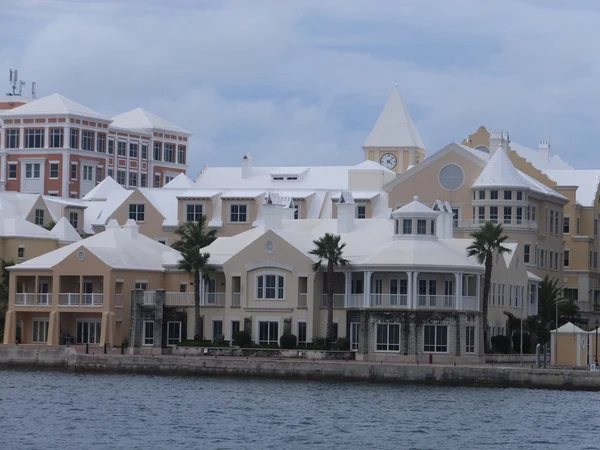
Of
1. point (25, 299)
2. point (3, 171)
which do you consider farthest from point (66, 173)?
point (25, 299)

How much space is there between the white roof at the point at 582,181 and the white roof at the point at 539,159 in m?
2.41

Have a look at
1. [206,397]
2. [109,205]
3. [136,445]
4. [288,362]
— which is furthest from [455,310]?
[109,205]

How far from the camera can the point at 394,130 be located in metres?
166

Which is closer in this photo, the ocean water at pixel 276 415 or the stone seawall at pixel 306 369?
the ocean water at pixel 276 415

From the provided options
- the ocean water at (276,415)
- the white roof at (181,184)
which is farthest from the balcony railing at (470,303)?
the white roof at (181,184)

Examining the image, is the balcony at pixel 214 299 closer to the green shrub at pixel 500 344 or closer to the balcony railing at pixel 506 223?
the green shrub at pixel 500 344

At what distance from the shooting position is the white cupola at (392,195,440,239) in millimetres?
112938

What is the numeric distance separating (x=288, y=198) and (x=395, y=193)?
26.9ft

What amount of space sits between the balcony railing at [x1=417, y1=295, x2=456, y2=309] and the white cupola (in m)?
4.36

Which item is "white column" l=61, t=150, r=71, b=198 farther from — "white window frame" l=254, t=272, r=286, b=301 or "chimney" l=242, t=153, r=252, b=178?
"white window frame" l=254, t=272, r=286, b=301

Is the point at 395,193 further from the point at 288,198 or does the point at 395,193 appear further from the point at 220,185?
the point at 220,185

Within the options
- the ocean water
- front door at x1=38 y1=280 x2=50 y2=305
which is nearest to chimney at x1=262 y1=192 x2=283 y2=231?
front door at x1=38 y1=280 x2=50 y2=305

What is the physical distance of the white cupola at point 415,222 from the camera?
112938 millimetres

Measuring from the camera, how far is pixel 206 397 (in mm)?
94062
